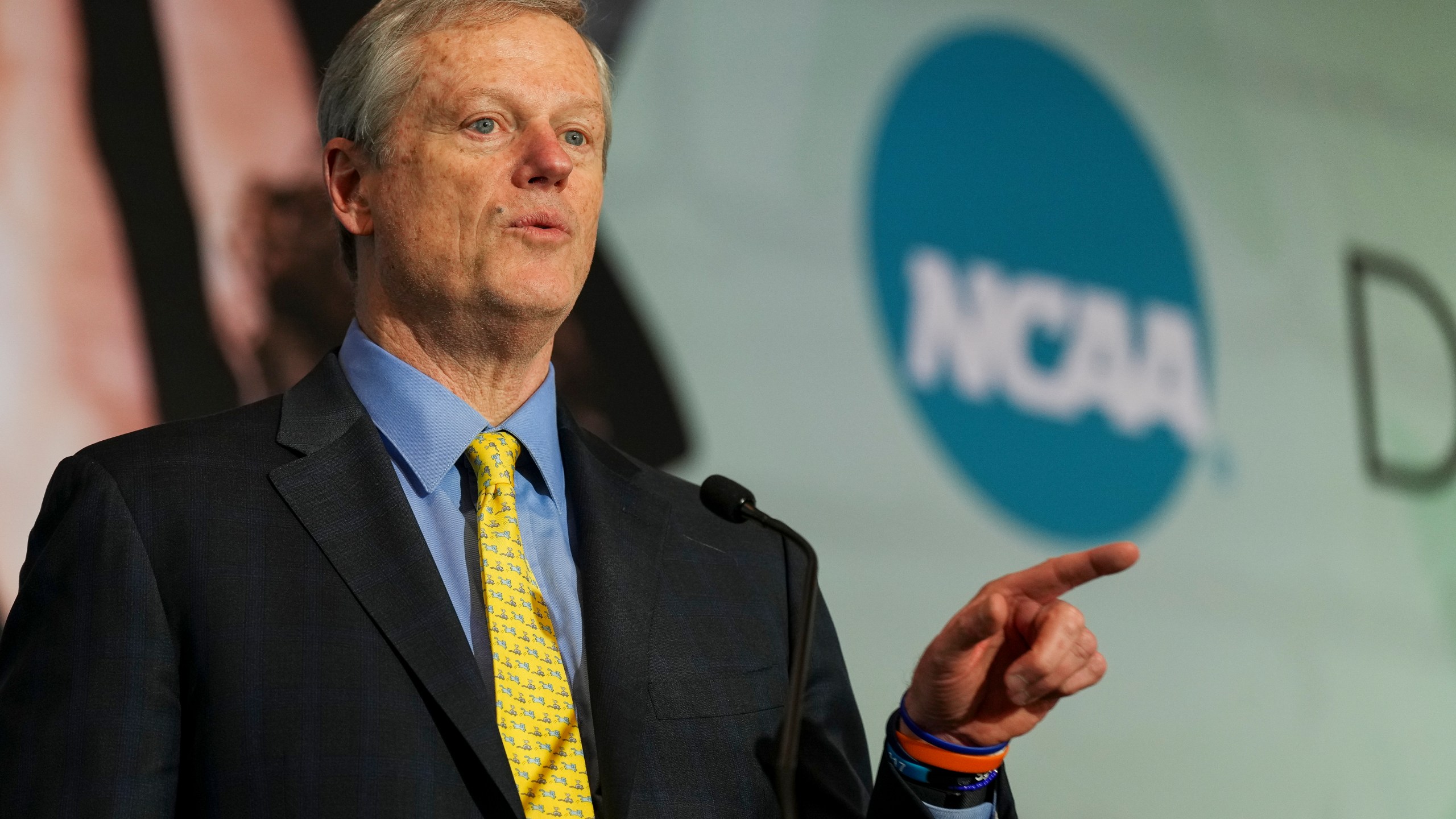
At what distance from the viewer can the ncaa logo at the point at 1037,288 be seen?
2998 mm

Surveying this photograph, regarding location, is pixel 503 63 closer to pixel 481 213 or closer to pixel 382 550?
pixel 481 213

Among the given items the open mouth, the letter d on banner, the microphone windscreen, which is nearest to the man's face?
the open mouth

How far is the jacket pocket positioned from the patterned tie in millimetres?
103

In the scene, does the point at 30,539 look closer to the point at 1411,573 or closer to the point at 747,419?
the point at 747,419

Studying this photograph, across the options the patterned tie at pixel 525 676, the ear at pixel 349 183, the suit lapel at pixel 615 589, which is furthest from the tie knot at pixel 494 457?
the ear at pixel 349 183

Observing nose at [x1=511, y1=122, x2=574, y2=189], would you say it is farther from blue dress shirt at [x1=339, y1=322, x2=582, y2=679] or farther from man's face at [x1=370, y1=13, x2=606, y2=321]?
blue dress shirt at [x1=339, y1=322, x2=582, y2=679]

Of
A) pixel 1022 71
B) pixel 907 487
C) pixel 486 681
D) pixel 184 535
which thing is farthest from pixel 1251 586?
pixel 184 535

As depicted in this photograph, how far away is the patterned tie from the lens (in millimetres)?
1404

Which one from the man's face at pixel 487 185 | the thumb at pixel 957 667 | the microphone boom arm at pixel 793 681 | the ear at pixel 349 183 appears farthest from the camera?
the ear at pixel 349 183

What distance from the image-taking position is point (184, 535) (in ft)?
4.48

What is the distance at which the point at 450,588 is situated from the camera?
4.87ft

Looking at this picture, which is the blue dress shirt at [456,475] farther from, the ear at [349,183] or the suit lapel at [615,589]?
the ear at [349,183]

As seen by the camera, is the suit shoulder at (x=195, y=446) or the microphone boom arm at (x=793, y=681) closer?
the microphone boom arm at (x=793, y=681)

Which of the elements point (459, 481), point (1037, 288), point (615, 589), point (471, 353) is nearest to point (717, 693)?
point (615, 589)
